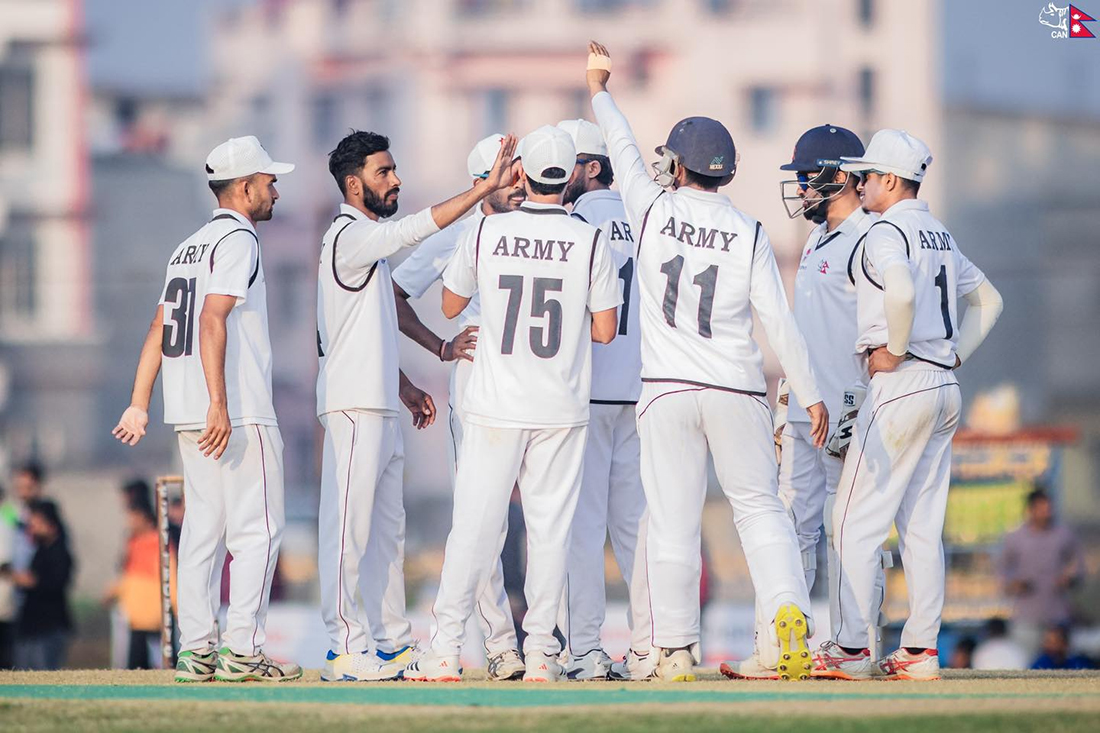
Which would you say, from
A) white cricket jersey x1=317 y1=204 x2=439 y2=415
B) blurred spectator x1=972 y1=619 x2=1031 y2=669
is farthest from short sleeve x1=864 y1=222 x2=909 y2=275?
blurred spectator x1=972 y1=619 x2=1031 y2=669

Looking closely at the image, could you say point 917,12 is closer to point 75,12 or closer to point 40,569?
point 75,12

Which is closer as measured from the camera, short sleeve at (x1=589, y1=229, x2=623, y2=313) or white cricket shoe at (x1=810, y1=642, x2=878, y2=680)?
Answer: short sleeve at (x1=589, y1=229, x2=623, y2=313)

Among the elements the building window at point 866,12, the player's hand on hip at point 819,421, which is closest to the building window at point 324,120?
the building window at point 866,12

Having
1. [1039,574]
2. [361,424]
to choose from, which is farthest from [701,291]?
[1039,574]

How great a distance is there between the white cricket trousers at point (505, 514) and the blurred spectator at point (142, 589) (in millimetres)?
5260

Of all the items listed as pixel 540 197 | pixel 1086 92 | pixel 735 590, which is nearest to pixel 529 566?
pixel 540 197

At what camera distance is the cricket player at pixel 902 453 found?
7730mm

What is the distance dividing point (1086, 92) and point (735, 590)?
24.2 metres

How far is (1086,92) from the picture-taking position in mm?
41812

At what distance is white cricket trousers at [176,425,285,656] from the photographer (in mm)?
7578

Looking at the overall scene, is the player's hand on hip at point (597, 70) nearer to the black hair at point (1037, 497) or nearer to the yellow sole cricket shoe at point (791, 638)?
the yellow sole cricket shoe at point (791, 638)

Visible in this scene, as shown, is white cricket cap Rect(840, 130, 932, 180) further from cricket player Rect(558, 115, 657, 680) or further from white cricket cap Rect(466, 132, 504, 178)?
white cricket cap Rect(466, 132, 504, 178)

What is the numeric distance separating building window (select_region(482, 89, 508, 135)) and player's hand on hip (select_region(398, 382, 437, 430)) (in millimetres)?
32384

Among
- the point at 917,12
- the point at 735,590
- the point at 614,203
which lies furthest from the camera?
the point at 917,12
